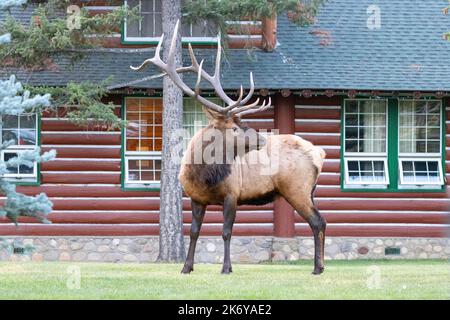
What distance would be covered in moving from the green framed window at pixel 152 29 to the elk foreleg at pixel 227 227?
311 inches

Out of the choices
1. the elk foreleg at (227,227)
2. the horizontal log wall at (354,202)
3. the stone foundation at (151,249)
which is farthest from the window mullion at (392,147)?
the elk foreleg at (227,227)

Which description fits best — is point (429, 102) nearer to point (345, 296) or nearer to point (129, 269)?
point (129, 269)

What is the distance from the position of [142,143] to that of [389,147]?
183 inches

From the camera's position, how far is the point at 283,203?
72.6ft

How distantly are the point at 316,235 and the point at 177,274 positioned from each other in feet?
5.96

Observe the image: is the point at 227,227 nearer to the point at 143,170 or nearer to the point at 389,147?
the point at 143,170

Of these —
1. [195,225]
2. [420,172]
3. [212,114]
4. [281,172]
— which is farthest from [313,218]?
[420,172]

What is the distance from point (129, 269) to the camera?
15.8m

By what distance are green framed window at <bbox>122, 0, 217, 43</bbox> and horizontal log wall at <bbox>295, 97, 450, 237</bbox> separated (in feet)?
7.09

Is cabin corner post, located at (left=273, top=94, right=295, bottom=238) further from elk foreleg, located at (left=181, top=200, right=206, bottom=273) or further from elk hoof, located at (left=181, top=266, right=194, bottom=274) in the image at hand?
elk hoof, located at (left=181, top=266, right=194, bottom=274)

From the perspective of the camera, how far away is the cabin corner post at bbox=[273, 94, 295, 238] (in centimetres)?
2211

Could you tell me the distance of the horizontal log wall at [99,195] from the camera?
72.7 feet

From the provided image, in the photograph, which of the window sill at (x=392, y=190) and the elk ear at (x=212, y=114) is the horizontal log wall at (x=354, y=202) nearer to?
the window sill at (x=392, y=190)

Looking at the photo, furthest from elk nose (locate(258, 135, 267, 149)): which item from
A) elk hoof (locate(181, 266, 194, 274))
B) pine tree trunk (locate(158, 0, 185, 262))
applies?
pine tree trunk (locate(158, 0, 185, 262))
